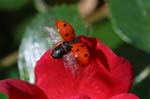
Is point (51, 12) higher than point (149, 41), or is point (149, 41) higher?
point (51, 12)

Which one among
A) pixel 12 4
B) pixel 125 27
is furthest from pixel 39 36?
pixel 12 4

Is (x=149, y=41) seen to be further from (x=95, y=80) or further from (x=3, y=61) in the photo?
(x=3, y=61)

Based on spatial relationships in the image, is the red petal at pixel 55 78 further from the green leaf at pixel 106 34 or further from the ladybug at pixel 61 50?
the green leaf at pixel 106 34

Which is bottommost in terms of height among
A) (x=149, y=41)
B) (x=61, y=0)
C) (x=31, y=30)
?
(x=149, y=41)

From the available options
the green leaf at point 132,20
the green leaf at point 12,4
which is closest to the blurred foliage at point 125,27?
the green leaf at point 132,20

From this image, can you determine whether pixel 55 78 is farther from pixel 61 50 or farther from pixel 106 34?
pixel 106 34

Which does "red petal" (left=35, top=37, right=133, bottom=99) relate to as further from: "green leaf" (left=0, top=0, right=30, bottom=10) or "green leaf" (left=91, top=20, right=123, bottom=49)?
"green leaf" (left=0, top=0, right=30, bottom=10)

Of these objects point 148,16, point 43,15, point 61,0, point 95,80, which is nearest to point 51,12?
point 43,15
